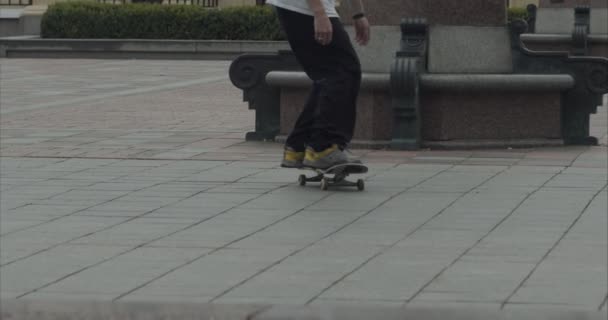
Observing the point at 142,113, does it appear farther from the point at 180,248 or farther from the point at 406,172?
the point at 180,248

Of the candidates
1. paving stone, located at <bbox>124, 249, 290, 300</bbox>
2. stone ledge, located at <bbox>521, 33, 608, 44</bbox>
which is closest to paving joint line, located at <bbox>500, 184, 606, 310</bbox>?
paving stone, located at <bbox>124, 249, 290, 300</bbox>

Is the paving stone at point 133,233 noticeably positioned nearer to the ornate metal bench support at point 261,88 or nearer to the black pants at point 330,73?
the black pants at point 330,73

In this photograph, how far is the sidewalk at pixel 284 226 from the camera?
19.3 ft

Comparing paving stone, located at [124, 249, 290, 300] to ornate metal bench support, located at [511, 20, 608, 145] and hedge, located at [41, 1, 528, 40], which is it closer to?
ornate metal bench support, located at [511, 20, 608, 145]

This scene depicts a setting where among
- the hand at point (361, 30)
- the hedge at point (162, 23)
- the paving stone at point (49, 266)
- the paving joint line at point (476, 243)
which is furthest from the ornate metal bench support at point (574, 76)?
the hedge at point (162, 23)

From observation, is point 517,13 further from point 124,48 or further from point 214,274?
point 214,274

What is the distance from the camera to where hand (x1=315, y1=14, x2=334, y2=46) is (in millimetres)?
8750

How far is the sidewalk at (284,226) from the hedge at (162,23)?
1793 cm

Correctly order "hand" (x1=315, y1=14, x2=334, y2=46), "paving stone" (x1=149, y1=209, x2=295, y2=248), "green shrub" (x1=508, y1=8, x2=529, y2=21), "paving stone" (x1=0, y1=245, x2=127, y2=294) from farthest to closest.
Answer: "green shrub" (x1=508, y1=8, x2=529, y2=21), "hand" (x1=315, y1=14, x2=334, y2=46), "paving stone" (x1=149, y1=209, x2=295, y2=248), "paving stone" (x1=0, y1=245, x2=127, y2=294)

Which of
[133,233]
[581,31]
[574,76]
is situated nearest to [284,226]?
[133,233]

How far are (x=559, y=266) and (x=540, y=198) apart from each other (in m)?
2.22

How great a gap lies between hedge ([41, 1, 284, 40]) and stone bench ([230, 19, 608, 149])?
63.0 feet

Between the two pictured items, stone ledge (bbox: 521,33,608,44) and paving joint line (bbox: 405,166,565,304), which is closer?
paving joint line (bbox: 405,166,565,304)

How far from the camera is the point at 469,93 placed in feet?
36.8
